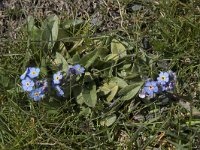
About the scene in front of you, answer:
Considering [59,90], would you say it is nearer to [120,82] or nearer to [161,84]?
[120,82]

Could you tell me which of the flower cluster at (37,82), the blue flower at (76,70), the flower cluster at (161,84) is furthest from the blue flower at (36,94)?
the flower cluster at (161,84)

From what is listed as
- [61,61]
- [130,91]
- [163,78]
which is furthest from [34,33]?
[163,78]

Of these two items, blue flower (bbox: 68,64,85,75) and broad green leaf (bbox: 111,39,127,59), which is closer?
blue flower (bbox: 68,64,85,75)

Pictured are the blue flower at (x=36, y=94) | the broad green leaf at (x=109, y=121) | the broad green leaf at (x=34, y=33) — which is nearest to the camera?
the blue flower at (x=36, y=94)

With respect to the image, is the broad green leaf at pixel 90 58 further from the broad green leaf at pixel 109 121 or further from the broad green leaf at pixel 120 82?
the broad green leaf at pixel 109 121

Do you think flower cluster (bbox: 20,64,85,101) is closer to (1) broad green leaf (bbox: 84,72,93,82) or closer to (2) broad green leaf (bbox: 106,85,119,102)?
(1) broad green leaf (bbox: 84,72,93,82)

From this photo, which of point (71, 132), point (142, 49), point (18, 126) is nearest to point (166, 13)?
point (142, 49)

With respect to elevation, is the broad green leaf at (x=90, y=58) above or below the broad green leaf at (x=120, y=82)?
above

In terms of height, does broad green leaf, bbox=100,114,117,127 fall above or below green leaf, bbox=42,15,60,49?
below

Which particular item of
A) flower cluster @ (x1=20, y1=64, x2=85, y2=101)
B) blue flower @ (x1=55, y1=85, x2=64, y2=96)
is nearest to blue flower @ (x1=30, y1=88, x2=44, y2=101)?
flower cluster @ (x1=20, y1=64, x2=85, y2=101)
